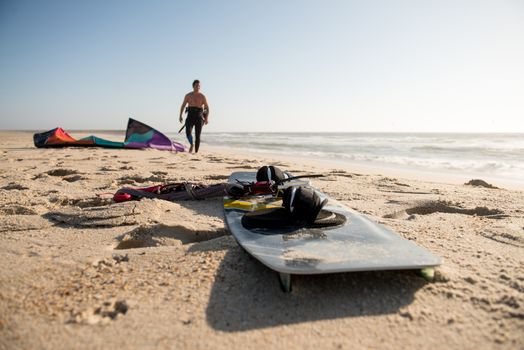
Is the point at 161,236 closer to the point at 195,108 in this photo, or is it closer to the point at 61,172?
Result: the point at 61,172

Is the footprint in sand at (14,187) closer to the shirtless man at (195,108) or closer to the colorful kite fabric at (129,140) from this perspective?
the colorful kite fabric at (129,140)

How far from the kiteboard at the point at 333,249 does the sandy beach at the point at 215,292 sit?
0.07 meters

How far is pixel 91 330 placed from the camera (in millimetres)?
877

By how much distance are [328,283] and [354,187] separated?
2176mm

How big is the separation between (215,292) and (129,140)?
6.84 metres

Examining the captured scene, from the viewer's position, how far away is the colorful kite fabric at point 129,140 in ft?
→ 22.3

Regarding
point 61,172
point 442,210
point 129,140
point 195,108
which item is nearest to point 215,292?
point 442,210

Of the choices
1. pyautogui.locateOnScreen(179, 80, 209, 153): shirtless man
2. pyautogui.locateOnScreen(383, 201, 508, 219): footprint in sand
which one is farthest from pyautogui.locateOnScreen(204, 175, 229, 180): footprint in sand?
pyautogui.locateOnScreen(179, 80, 209, 153): shirtless man

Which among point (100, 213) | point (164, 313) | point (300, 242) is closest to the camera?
point (164, 313)

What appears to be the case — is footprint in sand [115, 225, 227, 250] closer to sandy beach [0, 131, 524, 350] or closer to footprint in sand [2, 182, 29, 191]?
sandy beach [0, 131, 524, 350]

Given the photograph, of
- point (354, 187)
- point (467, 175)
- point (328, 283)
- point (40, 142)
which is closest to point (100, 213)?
point (328, 283)

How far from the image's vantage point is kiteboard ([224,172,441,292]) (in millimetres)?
1100

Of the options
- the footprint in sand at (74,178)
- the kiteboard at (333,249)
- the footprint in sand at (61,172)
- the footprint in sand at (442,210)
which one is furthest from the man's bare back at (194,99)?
the kiteboard at (333,249)

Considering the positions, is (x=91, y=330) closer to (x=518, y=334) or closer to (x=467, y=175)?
(x=518, y=334)
